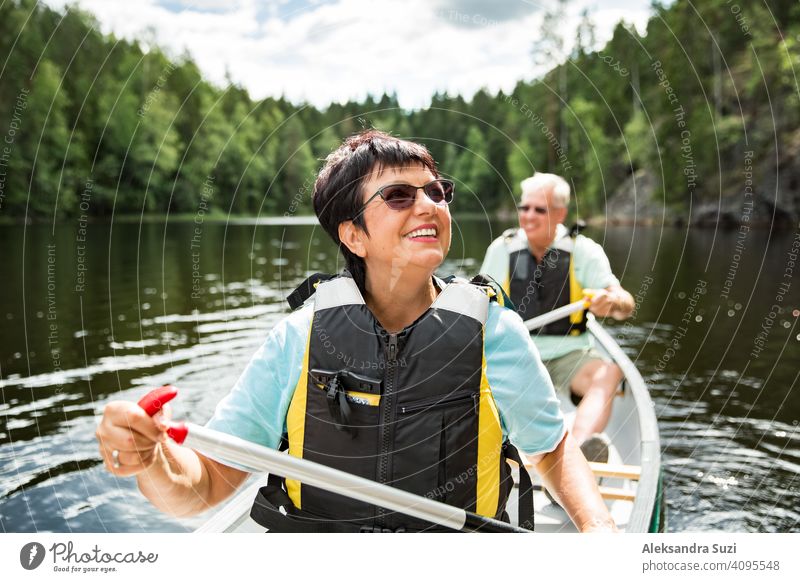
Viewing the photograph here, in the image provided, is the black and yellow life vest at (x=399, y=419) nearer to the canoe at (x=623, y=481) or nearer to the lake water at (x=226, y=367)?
the canoe at (x=623, y=481)

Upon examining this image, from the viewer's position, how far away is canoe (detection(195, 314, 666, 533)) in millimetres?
2438

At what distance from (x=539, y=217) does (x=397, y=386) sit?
2.30 metres

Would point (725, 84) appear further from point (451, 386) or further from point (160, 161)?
point (451, 386)

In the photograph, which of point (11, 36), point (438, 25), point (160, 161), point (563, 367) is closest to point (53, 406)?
point (563, 367)

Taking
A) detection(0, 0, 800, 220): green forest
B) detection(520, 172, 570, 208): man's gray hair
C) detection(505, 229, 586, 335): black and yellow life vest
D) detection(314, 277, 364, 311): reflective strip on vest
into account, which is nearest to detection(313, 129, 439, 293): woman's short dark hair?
detection(314, 277, 364, 311): reflective strip on vest

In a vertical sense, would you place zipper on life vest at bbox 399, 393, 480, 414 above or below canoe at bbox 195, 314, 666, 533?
above

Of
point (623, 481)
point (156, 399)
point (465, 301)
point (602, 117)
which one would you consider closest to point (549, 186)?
point (623, 481)

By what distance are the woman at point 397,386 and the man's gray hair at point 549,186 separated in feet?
6.53

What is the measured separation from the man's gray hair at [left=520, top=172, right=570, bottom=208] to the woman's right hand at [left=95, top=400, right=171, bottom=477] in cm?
262

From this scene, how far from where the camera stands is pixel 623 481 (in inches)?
135

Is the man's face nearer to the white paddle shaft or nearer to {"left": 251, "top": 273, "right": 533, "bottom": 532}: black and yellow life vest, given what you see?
the white paddle shaft

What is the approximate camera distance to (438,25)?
7.49 ft

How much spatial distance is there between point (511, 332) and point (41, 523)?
10.0 feet
